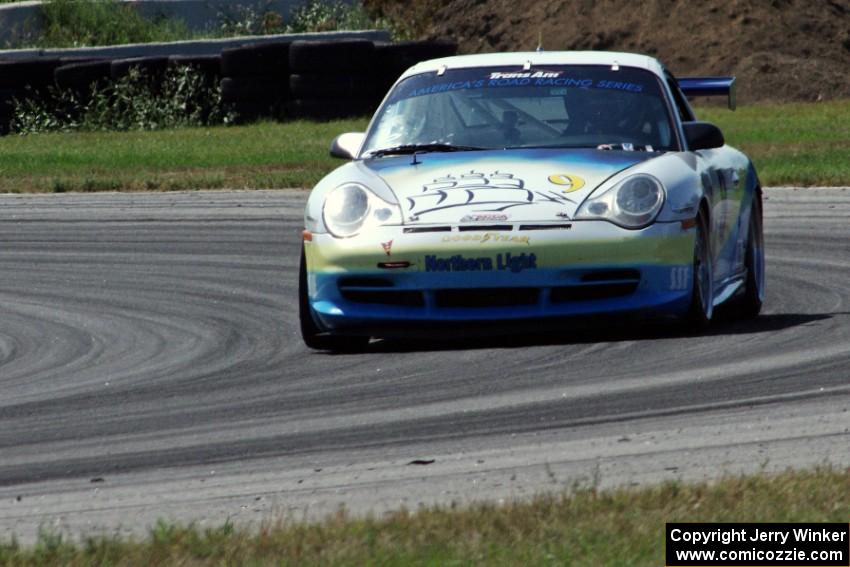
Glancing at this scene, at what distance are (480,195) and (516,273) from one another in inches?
15.5

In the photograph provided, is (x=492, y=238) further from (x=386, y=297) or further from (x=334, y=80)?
(x=334, y=80)

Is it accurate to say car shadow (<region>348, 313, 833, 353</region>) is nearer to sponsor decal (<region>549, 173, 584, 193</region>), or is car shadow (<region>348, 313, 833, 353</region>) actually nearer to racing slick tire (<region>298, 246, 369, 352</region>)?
racing slick tire (<region>298, 246, 369, 352</region>)

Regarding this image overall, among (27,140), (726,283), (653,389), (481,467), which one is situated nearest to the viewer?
(481,467)

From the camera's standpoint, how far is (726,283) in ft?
26.6

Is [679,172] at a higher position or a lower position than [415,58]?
higher

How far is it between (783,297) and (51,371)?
144 inches

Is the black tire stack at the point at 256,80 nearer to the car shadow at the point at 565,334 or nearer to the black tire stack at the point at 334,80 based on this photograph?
the black tire stack at the point at 334,80

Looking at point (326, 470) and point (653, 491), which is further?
point (326, 470)

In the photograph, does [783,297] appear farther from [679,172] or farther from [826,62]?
[826,62]

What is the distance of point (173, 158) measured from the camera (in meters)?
19.6

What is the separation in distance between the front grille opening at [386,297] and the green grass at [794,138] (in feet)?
27.0

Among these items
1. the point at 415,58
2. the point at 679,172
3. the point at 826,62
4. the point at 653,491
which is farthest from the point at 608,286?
the point at 826,62

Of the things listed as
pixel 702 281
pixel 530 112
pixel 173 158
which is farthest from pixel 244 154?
pixel 702 281

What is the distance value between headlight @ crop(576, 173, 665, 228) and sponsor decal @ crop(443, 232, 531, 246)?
256 millimetres
